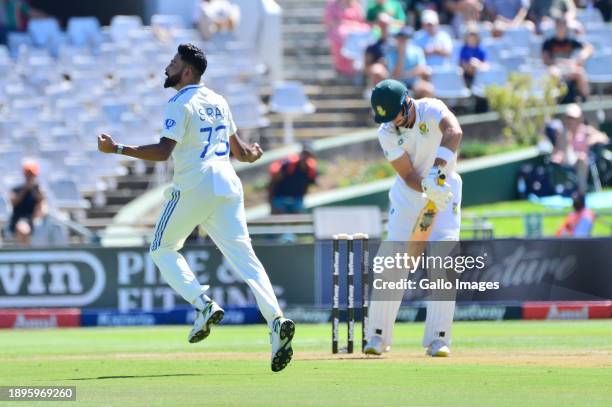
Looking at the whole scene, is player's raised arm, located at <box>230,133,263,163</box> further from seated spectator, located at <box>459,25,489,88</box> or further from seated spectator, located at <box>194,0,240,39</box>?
seated spectator, located at <box>194,0,240,39</box>

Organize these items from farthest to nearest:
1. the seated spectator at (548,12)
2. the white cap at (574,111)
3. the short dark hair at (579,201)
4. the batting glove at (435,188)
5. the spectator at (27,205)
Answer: the seated spectator at (548,12)
the white cap at (574,111)
the spectator at (27,205)
the short dark hair at (579,201)
the batting glove at (435,188)

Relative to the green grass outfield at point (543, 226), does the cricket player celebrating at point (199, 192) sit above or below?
above

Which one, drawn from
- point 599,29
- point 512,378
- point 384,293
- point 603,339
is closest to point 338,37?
point 599,29

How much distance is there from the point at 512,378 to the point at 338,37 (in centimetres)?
1486

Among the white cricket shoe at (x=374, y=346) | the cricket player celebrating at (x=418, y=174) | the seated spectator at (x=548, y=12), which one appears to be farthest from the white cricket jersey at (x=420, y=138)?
the seated spectator at (x=548, y=12)

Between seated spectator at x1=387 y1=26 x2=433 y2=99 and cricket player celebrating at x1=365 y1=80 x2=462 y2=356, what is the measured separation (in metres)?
10.9

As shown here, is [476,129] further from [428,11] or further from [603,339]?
[603,339]

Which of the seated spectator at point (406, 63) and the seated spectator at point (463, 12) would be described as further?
the seated spectator at point (463, 12)

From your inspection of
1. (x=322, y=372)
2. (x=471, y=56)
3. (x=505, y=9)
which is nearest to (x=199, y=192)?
(x=322, y=372)

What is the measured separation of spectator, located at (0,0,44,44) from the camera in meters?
24.4

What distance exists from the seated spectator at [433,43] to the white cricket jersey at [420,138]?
39.6ft

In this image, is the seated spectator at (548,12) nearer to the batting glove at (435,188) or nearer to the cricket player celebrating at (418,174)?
the cricket player celebrating at (418,174)

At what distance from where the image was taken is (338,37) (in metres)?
23.1

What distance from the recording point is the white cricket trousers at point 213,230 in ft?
29.4
